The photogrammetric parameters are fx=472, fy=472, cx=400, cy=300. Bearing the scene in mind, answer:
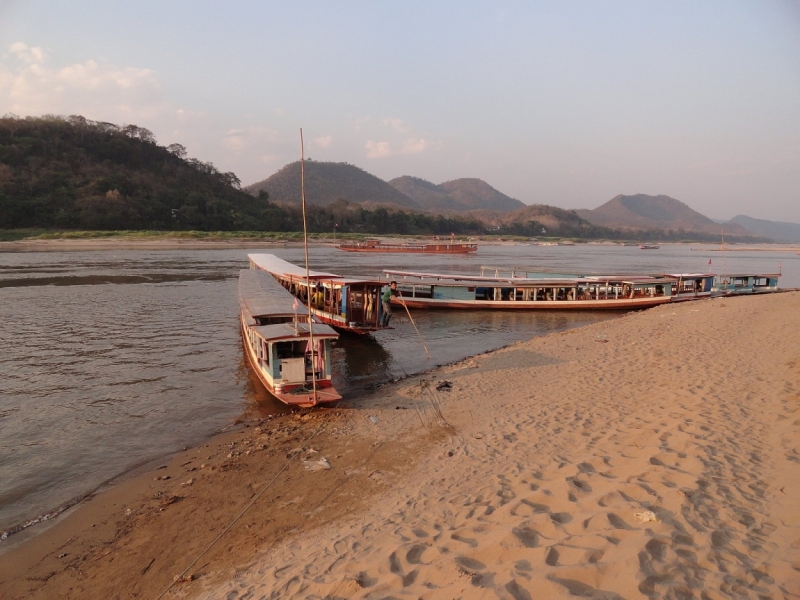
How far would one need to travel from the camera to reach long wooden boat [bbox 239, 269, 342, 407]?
11.0 meters

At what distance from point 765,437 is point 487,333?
1477cm

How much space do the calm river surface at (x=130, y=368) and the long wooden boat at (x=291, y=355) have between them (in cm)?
83

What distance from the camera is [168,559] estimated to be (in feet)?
19.9

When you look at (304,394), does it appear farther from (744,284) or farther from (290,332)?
(744,284)

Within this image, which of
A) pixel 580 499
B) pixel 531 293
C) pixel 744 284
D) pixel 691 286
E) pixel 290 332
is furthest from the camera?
pixel 744 284

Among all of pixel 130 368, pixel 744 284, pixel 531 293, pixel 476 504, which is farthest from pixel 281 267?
pixel 744 284

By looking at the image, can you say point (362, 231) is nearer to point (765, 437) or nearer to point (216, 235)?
point (216, 235)

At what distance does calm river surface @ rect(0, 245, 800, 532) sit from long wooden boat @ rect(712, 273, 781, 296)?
41.2ft

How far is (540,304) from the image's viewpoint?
93.2ft

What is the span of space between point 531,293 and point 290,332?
67.5 feet

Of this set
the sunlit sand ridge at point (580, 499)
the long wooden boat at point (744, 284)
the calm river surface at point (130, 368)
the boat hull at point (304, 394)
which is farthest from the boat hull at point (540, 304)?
the boat hull at point (304, 394)

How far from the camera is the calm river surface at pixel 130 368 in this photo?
9219mm

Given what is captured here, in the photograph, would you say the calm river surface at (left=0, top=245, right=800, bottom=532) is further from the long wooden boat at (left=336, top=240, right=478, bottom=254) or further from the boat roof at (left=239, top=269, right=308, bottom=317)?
the long wooden boat at (left=336, top=240, right=478, bottom=254)

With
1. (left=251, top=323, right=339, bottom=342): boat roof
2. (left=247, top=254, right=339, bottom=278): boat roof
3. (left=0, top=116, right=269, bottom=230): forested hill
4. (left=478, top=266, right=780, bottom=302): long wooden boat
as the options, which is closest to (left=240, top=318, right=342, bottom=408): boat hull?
(left=251, top=323, right=339, bottom=342): boat roof
